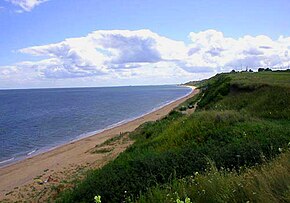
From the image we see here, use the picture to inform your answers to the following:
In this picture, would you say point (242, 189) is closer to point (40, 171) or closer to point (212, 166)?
point (212, 166)

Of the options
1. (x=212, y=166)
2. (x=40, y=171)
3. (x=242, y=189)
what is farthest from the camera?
(x=40, y=171)

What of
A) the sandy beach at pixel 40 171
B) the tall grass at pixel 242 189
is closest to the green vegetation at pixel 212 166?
the tall grass at pixel 242 189

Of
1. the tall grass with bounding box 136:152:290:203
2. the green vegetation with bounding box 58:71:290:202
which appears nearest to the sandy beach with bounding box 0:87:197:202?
the green vegetation with bounding box 58:71:290:202

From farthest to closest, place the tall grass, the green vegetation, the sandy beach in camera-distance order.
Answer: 1. the sandy beach
2. the green vegetation
3. the tall grass

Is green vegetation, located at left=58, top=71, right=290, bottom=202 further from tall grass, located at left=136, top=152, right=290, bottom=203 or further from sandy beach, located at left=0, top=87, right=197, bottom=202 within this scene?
sandy beach, located at left=0, top=87, right=197, bottom=202

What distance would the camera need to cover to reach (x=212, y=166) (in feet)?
21.4

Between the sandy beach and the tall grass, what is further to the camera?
the sandy beach

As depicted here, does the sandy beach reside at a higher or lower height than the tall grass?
lower

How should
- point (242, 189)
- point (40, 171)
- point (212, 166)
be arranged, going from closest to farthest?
point (242, 189) → point (212, 166) → point (40, 171)

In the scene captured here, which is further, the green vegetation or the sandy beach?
the sandy beach

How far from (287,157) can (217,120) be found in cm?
756

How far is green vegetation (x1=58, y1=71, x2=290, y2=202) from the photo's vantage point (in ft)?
17.6

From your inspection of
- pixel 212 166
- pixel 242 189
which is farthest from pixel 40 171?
pixel 242 189

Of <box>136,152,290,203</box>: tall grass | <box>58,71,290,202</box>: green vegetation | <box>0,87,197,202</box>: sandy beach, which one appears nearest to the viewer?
<box>136,152,290,203</box>: tall grass
